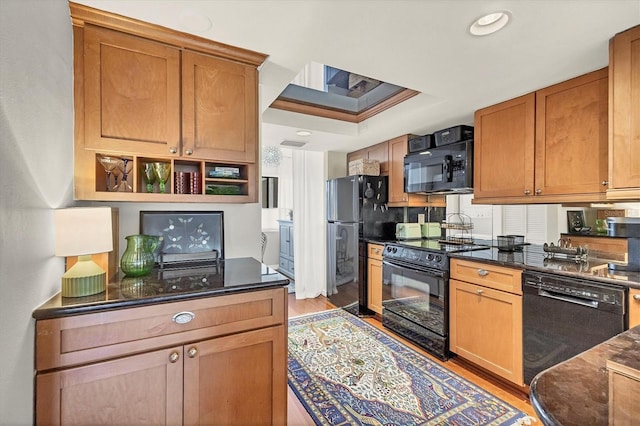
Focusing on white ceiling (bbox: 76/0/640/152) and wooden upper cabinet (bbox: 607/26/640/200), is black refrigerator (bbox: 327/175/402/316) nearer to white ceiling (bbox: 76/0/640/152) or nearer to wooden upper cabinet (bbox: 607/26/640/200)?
white ceiling (bbox: 76/0/640/152)

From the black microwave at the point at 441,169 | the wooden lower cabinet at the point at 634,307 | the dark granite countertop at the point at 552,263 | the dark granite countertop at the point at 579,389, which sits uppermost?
the black microwave at the point at 441,169

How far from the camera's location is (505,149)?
230 centimetres

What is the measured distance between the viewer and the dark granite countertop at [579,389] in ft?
1.59

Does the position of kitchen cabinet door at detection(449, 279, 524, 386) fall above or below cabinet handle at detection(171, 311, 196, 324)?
below

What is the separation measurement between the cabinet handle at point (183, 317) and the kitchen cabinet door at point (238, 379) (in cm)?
11

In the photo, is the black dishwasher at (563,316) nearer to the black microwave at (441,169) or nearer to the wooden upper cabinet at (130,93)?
the black microwave at (441,169)

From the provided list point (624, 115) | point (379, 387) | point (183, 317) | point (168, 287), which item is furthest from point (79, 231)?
point (624, 115)

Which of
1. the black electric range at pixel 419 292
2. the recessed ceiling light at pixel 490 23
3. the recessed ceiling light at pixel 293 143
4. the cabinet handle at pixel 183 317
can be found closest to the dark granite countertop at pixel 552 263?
the black electric range at pixel 419 292

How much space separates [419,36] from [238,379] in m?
1.90

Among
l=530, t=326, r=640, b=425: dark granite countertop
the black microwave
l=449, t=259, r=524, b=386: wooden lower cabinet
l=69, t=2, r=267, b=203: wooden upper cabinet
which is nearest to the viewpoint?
l=530, t=326, r=640, b=425: dark granite countertop

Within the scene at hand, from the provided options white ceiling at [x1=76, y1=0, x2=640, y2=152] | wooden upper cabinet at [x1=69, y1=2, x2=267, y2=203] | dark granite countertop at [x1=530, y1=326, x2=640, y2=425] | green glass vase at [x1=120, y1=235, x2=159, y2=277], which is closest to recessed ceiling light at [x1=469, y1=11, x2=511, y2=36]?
white ceiling at [x1=76, y1=0, x2=640, y2=152]

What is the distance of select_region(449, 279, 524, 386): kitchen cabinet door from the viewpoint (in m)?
1.98

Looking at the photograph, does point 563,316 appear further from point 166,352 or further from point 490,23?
point 166,352

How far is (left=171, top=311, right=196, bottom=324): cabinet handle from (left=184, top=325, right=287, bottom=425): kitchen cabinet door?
0.11m
